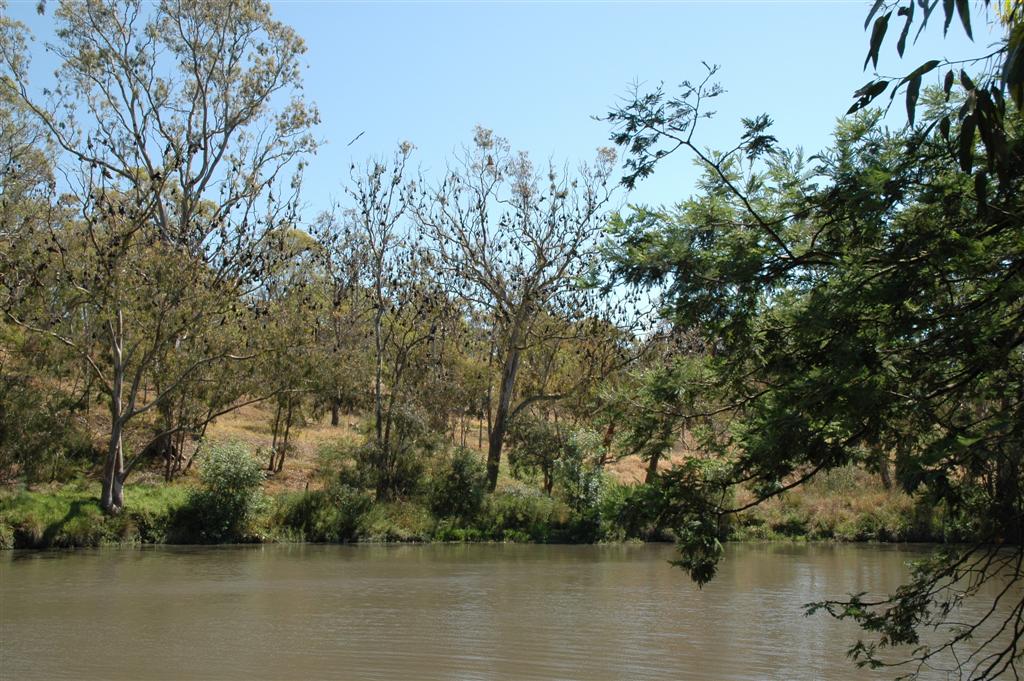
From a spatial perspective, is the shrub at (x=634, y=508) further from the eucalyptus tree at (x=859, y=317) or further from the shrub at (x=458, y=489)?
the shrub at (x=458, y=489)

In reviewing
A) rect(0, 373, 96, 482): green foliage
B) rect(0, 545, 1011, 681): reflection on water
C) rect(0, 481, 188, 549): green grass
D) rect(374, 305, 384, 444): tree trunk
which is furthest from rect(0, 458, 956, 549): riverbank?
rect(374, 305, 384, 444): tree trunk

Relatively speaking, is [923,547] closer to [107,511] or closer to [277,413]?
[277,413]

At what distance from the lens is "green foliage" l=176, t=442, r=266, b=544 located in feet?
79.4

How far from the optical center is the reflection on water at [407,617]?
11.5m

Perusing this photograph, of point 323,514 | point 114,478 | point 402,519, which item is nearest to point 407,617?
point 114,478

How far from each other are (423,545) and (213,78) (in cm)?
1419

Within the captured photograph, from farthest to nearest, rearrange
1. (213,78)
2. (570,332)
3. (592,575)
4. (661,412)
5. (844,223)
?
(570,332) < (213,78) < (592,575) < (661,412) < (844,223)

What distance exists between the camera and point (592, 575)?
21.0 metres

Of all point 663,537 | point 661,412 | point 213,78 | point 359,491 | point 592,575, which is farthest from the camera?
point 663,537

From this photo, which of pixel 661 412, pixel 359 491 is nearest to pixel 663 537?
pixel 359 491

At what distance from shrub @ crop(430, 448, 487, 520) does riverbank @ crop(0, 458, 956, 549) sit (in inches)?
5.1

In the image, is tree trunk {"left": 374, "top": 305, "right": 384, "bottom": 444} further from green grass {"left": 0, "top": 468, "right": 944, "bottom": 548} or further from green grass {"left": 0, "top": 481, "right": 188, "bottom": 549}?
green grass {"left": 0, "top": 481, "right": 188, "bottom": 549}

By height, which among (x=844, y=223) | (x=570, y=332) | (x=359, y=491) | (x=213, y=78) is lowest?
(x=359, y=491)

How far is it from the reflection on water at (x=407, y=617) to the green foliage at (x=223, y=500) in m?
1.12
